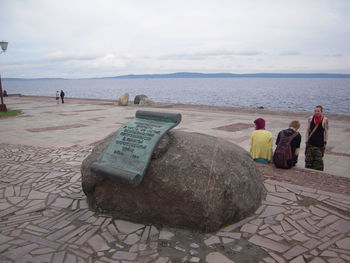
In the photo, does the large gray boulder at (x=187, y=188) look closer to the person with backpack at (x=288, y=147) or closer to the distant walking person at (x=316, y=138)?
the person with backpack at (x=288, y=147)

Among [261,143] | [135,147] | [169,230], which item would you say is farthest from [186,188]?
[261,143]

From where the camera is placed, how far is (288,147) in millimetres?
6469

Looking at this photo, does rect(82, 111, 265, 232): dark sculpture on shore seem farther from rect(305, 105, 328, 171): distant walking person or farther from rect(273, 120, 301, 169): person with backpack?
rect(305, 105, 328, 171): distant walking person

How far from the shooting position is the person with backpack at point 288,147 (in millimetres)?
6441

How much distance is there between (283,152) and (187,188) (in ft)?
11.4

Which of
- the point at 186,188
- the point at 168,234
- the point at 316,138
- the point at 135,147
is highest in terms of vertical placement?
the point at 135,147

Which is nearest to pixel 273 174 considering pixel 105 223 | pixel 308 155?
pixel 308 155

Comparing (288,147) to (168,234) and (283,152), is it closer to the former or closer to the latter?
(283,152)

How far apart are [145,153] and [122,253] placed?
135cm

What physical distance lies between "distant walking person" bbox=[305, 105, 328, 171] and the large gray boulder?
2.77m

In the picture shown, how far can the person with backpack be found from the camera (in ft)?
21.1

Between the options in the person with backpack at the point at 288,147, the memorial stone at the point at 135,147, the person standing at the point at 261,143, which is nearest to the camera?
the memorial stone at the point at 135,147

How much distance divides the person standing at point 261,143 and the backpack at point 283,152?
317 millimetres

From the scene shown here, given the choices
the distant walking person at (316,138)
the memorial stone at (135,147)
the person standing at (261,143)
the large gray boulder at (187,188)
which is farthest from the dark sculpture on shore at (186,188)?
the distant walking person at (316,138)
